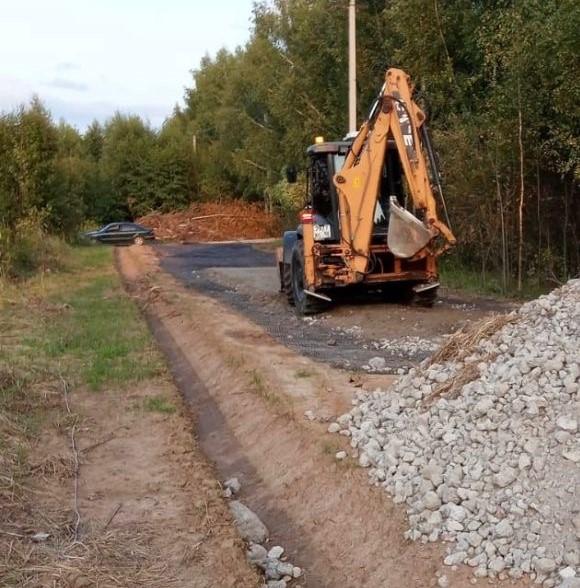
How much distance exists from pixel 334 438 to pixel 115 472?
6.12 feet

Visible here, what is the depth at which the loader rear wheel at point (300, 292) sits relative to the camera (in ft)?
45.8

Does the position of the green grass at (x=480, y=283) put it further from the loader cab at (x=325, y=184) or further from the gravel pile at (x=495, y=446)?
the gravel pile at (x=495, y=446)

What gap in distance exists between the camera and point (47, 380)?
377 inches

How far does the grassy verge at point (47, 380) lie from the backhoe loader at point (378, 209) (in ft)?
10.5

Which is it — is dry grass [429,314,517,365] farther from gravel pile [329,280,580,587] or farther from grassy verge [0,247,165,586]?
grassy verge [0,247,165,586]

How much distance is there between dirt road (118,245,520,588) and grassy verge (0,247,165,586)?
2.22 ft

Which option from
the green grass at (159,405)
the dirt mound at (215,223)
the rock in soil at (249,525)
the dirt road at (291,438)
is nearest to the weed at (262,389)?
the dirt road at (291,438)

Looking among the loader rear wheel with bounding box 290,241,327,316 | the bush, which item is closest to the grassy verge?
the bush

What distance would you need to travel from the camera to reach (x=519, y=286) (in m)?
16.4

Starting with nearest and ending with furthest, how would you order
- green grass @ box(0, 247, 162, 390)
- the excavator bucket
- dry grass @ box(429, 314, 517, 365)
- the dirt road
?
the dirt road
dry grass @ box(429, 314, 517, 365)
green grass @ box(0, 247, 162, 390)
the excavator bucket

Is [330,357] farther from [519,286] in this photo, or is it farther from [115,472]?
[519,286]

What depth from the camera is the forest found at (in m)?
15.1

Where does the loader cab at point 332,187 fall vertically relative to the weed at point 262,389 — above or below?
above

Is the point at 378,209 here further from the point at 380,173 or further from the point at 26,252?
the point at 26,252
